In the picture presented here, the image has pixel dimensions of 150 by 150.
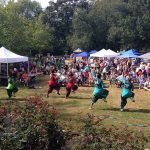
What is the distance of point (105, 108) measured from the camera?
17406 millimetres

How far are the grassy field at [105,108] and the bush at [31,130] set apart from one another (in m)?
1.95

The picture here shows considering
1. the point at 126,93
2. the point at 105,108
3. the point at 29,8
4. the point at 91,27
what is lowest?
the point at 105,108

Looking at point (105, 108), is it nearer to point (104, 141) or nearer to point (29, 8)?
point (104, 141)

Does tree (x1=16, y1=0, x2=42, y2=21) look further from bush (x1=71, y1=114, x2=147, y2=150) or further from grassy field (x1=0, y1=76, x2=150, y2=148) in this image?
bush (x1=71, y1=114, x2=147, y2=150)

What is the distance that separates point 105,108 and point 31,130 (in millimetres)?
8888

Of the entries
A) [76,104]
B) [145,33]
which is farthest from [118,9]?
[76,104]

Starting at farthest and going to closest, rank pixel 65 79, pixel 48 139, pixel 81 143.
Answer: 1. pixel 65 79
2. pixel 48 139
3. pixel 81 143

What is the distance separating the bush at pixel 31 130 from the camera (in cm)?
861

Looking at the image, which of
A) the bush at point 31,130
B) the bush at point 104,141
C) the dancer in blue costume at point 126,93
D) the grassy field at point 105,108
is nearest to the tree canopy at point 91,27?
the grassy field at point 105,108

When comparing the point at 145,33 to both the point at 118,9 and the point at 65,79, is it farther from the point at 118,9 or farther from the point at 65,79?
the point at 65,79

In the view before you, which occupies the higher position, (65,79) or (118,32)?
(118,32)

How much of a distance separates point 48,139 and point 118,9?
6182 centimetres

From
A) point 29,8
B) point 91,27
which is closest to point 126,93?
point 91,27

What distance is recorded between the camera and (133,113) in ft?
53.3
